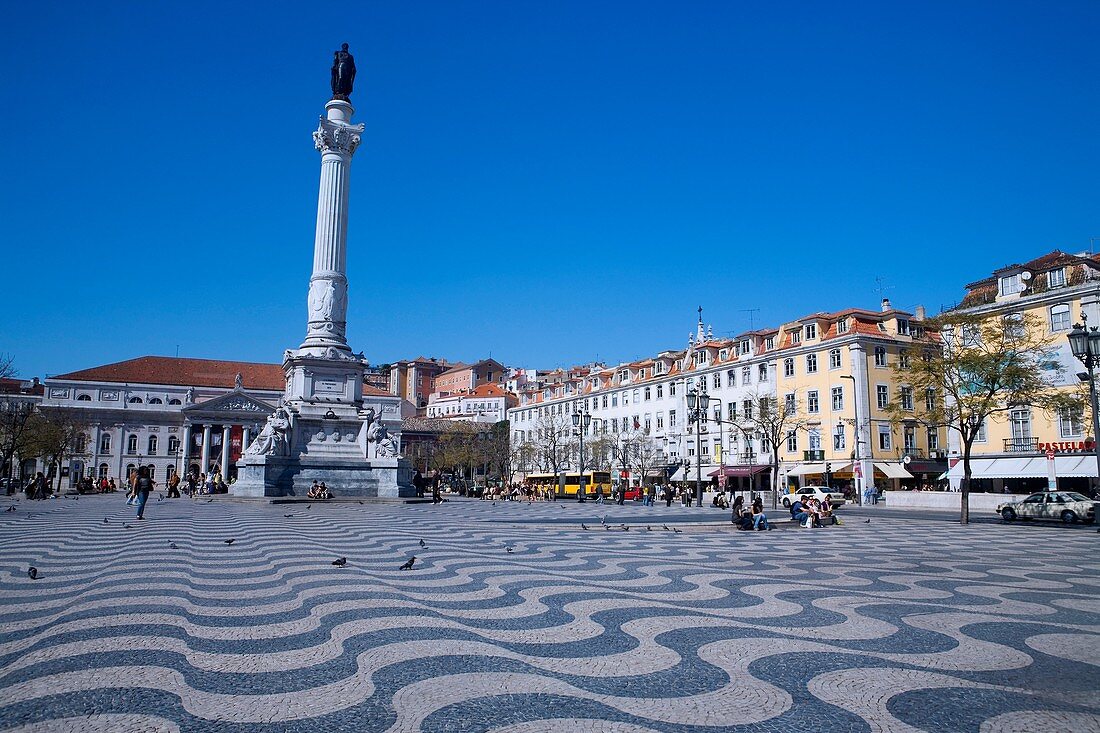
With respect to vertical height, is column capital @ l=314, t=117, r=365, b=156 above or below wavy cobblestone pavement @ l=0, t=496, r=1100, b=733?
above

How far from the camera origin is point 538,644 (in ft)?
20.5

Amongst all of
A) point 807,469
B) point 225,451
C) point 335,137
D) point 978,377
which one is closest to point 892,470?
point 807,469

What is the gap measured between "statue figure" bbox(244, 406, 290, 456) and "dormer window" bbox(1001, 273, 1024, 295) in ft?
135

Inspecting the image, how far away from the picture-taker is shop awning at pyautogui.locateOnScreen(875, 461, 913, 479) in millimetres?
53469

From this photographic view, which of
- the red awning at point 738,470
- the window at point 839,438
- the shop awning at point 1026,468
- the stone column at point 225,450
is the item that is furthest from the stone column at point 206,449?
the shop awning at point 1026,468

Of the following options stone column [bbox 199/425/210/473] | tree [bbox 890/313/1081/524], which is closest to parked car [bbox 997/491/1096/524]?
tree [bbox 890/313/1081/524]

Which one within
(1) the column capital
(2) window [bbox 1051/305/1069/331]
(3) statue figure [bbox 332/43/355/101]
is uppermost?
(3) statue figure [bbox 332/43/355/101]

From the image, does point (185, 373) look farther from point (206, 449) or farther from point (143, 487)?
point (143, 487)

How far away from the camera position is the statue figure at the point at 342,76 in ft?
150

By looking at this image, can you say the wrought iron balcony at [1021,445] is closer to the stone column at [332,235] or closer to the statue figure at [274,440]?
the stone column at [332,235]

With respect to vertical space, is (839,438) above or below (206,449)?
above

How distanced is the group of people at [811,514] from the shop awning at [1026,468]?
73.0 feet

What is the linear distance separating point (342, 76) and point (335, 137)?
4.72m

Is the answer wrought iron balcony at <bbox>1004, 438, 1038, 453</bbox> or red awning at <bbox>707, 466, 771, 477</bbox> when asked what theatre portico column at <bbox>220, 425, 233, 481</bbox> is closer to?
red awning at <bbox>707, 466, 771, 477</bbox>
